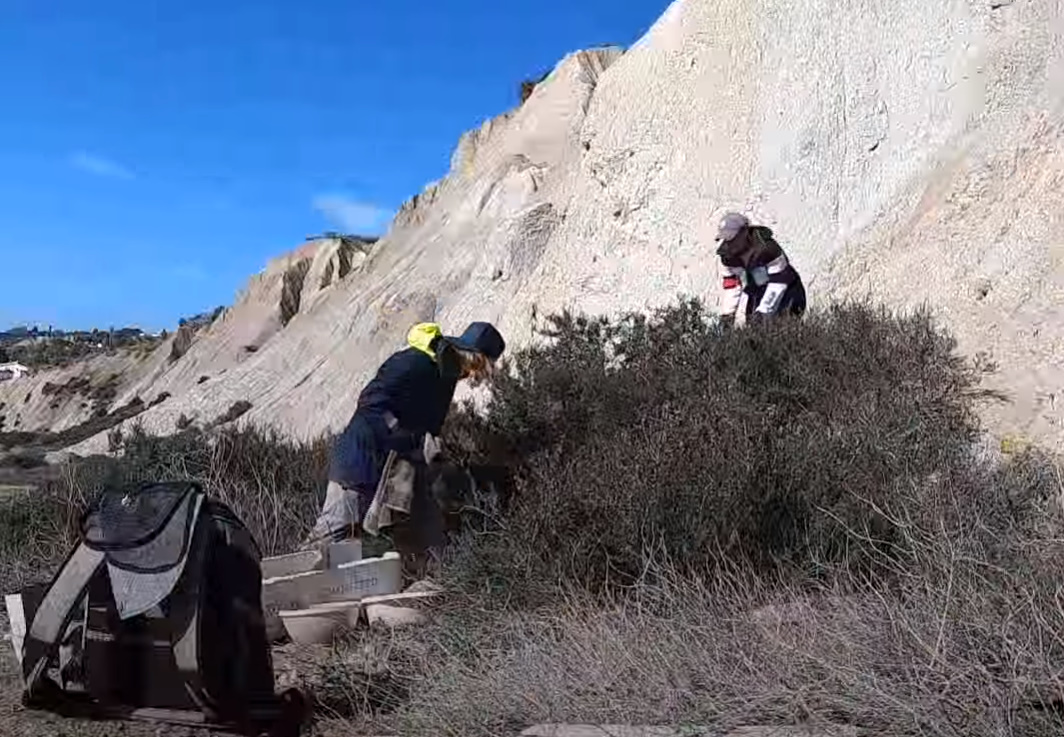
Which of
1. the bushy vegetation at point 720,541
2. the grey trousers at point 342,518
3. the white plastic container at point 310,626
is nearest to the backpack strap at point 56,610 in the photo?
the bushy vegetation at point 720,541

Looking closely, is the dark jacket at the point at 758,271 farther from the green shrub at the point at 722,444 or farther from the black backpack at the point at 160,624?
the black backpack at the point at 160,624

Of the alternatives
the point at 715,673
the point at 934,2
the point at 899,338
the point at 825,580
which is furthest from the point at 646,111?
the point at 715,673

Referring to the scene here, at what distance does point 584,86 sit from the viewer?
25.3 m

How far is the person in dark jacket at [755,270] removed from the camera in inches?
379

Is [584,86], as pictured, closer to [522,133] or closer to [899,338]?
[522,133]

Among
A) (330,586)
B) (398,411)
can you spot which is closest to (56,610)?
(330,586)

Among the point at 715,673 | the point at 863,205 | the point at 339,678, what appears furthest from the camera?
the point at 863,205

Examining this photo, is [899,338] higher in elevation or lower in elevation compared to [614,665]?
higher

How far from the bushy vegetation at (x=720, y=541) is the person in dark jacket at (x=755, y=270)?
53 centimetres

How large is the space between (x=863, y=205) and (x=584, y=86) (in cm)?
1318

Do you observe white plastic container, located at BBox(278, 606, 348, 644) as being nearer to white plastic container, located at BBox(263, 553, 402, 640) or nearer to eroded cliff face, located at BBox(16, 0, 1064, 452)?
white plastic container, located at BBox(263, 553, 402, 640)

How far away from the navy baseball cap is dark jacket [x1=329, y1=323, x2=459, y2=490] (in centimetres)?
14

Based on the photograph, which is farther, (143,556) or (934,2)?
(934,2)

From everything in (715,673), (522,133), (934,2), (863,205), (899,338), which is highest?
(522,133)
